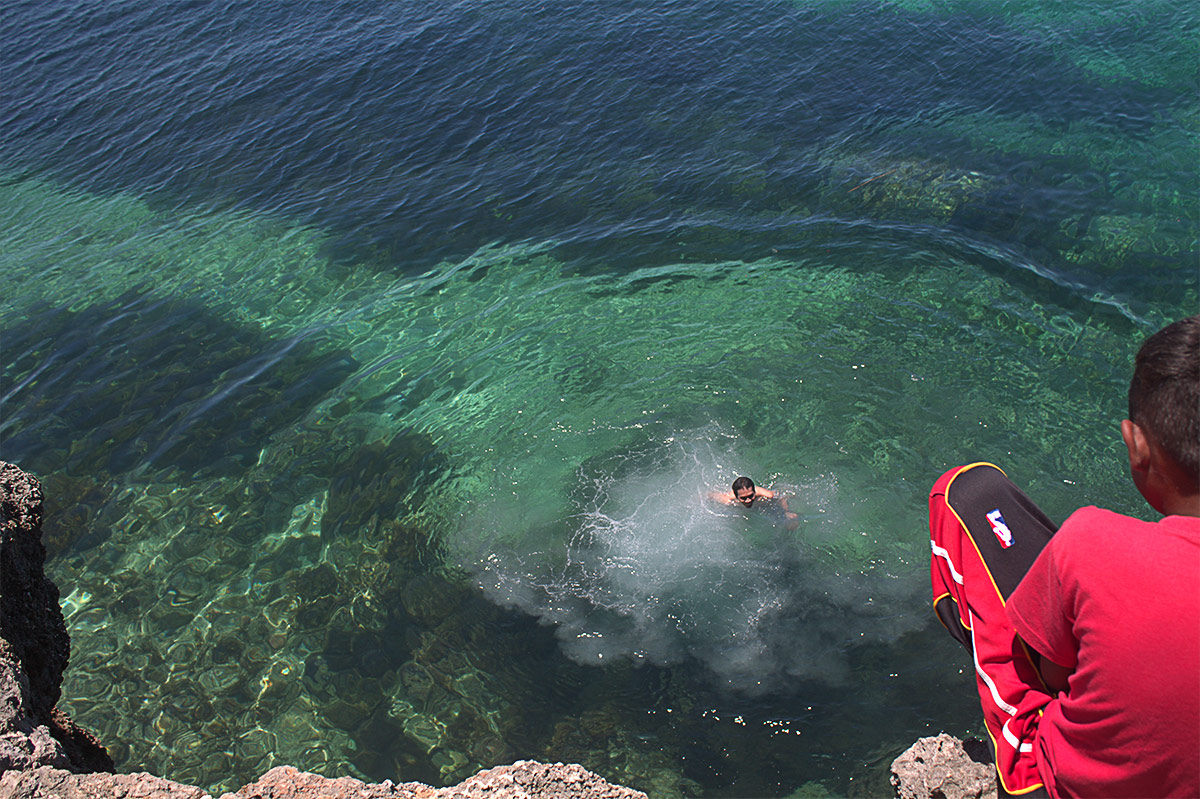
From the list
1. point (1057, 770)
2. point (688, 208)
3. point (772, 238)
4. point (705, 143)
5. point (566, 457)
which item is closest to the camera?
point (1057, 770)

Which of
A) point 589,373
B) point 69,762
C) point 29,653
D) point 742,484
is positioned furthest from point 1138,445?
point 589,373

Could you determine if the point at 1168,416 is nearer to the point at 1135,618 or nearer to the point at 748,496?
the point at 1135,618

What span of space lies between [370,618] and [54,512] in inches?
225

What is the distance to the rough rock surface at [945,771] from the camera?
5.03 metres

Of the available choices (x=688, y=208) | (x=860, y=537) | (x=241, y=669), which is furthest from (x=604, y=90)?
(x=241, y=669)

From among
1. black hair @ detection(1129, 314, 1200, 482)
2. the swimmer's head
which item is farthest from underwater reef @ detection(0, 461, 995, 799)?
the swimmer's head

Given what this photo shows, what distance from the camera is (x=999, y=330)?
11.8 m

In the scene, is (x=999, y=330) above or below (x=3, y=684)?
below

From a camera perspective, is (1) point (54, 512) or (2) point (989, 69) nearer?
(1) point (54, 512)

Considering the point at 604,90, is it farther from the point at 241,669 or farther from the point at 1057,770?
the point at 1057,770

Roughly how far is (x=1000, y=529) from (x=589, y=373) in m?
9.38

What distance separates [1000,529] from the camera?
339cm

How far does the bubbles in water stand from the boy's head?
6.08m

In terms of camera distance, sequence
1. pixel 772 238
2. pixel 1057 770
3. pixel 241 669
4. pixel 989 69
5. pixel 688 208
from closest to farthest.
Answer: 1. pixel 1057 770
2. pixel 241 669
3. pixel 772 238
4. pixel 688 208
5. pixel 989 69
